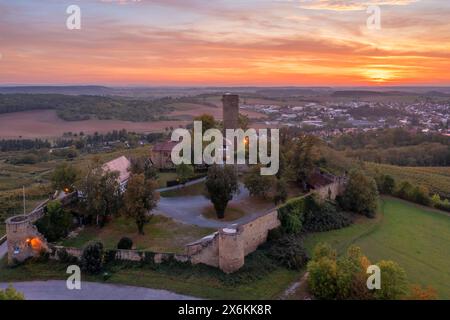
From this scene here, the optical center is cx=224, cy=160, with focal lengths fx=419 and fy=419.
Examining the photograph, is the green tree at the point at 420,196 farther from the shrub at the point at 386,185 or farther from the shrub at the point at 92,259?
the shrub at the point at 92,259

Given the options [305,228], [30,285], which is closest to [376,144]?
[305,228]

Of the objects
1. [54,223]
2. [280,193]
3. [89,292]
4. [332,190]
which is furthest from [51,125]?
[89,292]

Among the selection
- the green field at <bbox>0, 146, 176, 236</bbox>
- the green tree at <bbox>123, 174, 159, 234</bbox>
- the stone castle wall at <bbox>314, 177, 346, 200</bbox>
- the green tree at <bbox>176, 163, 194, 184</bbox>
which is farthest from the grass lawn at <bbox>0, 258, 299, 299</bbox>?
the green tree at <bbox>176, 163, 194, 184</bbox>

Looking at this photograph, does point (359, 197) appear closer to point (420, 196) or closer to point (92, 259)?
point (420, 196)

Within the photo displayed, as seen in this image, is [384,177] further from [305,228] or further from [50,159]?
[50,159]

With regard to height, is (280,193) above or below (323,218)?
above

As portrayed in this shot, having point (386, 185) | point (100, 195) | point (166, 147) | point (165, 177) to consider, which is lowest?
point (386, 185)
